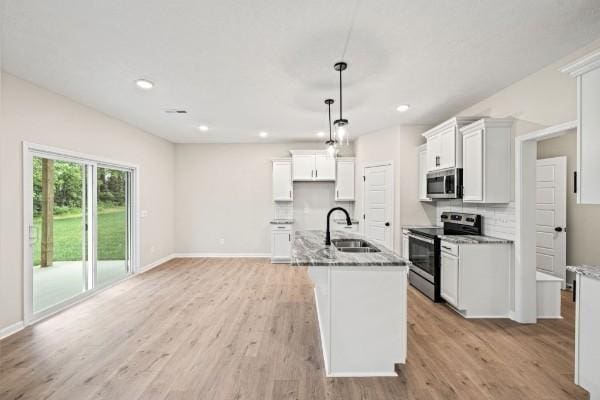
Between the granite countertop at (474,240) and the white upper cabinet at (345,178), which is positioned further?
the white upper cabinet at (345,178)

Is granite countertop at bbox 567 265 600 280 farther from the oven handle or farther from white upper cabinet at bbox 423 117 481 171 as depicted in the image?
white upper cabinet at bbox 423 117 481 171

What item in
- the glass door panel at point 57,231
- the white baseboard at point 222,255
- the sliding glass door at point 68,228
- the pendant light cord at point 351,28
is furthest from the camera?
the white baseboard at point 222,255

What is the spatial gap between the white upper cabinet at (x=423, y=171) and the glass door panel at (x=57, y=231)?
5.12m

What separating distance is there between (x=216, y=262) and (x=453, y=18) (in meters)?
5.57

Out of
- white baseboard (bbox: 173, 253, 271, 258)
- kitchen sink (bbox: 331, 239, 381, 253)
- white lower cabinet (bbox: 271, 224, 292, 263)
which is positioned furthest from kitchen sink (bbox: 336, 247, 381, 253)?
white baseboard (bbox: 173, 253, 271, 258)

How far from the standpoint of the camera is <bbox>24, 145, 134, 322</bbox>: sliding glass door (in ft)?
10.3

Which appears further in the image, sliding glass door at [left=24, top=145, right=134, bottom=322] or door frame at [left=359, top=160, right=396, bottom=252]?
door frame at [left=359, top=160, right=396, bottom=252]

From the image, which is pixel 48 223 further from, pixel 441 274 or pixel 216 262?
pixel 441 274

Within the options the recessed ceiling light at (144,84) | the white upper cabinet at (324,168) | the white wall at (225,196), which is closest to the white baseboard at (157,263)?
the white wall at (225,196)

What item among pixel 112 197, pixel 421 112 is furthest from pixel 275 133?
pixel 112 197

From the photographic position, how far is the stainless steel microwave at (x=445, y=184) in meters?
3.64

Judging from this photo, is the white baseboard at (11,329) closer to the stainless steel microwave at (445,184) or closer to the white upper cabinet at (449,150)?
the stainless steel microwave at (445,184)

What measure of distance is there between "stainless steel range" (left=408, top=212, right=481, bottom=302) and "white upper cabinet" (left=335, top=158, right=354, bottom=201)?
1914 millimetres

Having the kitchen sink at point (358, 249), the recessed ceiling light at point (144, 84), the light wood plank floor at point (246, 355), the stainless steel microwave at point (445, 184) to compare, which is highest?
the recessed ceiling light at point (144, 84)
